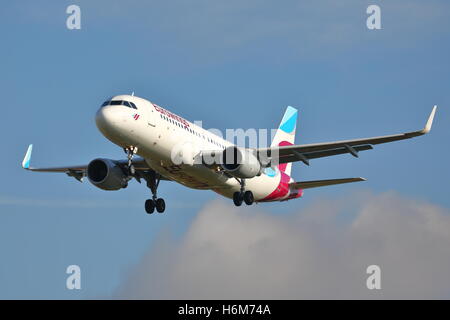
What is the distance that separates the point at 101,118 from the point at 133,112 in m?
1.64

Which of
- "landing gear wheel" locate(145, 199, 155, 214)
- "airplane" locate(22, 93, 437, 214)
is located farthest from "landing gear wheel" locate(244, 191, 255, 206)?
"landing gear wheel" locate(145, 199, 155, 214)

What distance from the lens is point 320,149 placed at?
5366 centimetres

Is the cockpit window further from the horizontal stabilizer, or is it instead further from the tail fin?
the tail fin

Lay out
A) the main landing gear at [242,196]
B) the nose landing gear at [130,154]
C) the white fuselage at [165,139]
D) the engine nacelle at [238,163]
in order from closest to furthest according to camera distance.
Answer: the white fuselage at [165,139]
the nose landing gear at [130,154]
the engine nacelle at [238,163]
the main landing gear at [242,196]

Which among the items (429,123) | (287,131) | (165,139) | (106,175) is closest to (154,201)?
(106,175)

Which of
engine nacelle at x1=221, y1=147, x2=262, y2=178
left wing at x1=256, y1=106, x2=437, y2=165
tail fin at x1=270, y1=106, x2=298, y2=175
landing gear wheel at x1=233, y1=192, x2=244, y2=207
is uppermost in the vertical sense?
tail fin at x1=270, y1=106, x2=298, y2=175

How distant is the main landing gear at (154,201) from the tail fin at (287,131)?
1091 centimetres

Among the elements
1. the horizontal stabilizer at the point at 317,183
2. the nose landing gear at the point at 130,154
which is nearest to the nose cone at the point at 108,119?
the nose landing gear at the point at 130,154

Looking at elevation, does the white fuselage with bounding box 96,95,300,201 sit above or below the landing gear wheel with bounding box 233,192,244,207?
above

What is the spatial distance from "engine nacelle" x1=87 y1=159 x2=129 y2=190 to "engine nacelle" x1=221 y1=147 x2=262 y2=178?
6386 millimetres

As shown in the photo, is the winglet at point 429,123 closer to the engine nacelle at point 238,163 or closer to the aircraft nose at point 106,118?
the engine nacelle at point 238,163

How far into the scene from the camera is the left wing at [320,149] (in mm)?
51184

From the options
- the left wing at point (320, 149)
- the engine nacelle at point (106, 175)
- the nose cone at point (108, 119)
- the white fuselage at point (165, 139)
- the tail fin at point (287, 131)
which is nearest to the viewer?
the nose cone at point (108, 119)

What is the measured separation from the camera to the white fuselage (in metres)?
48.1
